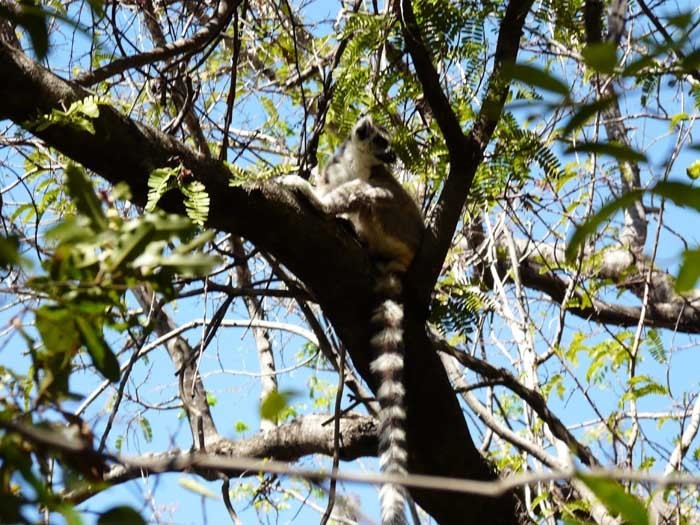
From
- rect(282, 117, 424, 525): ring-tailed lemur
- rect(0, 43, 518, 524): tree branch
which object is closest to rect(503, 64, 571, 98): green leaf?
rect(0, 43, 518, 524): tree branch

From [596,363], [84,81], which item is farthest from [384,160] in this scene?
[84,81]

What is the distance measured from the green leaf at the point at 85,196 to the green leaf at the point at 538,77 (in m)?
0.86

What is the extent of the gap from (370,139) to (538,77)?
6515 mm

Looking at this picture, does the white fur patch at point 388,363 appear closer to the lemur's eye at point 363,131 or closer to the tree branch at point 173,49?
the tree branch at point 173,49

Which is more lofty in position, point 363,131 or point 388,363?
point 363,131

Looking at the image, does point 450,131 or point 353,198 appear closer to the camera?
point 450,131

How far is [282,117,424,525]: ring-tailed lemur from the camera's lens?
4867mm

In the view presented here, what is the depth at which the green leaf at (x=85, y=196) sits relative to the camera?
5.74 ft

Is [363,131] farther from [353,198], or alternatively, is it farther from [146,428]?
[146,428]

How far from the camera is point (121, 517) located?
5.05ft

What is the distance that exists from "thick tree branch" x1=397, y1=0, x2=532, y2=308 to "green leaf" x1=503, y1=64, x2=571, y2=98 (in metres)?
3.16

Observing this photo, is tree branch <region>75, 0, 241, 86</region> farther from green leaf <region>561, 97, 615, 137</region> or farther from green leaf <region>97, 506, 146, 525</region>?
green leaf <region>561, 97, 615, 137</region>

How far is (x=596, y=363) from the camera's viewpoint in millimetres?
6855

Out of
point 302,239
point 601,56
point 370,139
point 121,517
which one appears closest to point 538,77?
point 601,56
